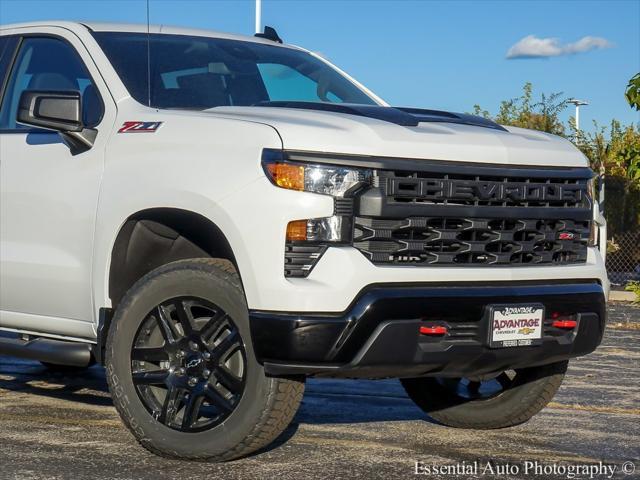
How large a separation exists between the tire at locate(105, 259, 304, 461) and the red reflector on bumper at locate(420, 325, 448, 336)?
550mm

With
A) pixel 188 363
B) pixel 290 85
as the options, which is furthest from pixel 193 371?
pixel 290 85

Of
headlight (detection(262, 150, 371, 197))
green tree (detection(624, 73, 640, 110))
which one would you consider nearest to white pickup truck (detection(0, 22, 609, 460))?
headlight (detection(262, 150, 371, 197))

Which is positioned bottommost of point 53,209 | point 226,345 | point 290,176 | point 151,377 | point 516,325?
point 151,377

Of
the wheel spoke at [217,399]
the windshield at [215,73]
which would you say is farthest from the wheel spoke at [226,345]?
the windshield at [215,73]

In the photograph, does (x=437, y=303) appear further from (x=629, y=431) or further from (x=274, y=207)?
(x=629, y=431)

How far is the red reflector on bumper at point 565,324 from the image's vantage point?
542 cm

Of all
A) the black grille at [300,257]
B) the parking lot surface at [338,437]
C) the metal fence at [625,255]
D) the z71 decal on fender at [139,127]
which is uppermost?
the z71 decal on fender at [139,127]

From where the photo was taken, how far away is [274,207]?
4844mm

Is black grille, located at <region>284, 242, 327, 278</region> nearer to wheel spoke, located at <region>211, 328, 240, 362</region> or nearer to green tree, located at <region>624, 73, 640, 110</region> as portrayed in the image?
wheel spoke, located at <region>211, 328, 240, 362</region>

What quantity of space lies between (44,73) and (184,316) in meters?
1.87

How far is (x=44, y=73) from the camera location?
643 centimetres

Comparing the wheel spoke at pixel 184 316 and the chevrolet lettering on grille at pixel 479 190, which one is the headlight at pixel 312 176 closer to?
the chevrolet lettering on grille at pixel 479 190

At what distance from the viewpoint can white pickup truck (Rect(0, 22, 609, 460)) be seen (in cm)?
486

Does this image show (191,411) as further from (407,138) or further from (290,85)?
(290,85)
